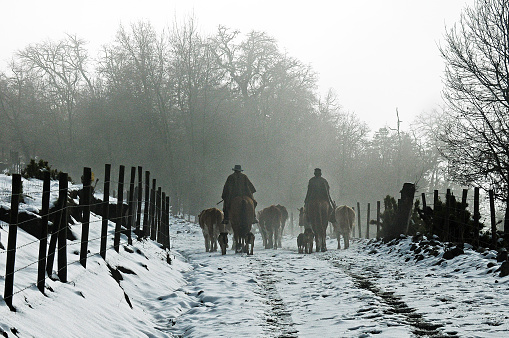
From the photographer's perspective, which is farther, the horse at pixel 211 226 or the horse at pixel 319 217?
the horse at pixel 211 226

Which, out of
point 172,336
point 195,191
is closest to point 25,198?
point 172,336

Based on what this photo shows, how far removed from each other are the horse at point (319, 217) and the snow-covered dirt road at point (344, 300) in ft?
17.7

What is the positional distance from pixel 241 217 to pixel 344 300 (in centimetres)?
937

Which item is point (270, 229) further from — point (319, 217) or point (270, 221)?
point (319, 217)

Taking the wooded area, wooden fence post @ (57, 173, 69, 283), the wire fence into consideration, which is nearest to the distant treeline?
the wooded area

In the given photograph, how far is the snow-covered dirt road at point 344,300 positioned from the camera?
253 inches

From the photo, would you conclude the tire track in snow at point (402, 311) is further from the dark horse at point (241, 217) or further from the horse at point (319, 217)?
the horse at point (319, 217)

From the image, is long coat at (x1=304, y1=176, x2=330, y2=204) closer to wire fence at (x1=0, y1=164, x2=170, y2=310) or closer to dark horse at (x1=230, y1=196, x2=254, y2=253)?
dark horse at (x1=230, y1=196, x2=254, y2=253)

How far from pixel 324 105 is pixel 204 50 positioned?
42.2ft

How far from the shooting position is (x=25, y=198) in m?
11.0

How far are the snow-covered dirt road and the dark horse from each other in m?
4.18

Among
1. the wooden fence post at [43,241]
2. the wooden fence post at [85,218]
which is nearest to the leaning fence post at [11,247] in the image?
the wooden fence post at [43,241]

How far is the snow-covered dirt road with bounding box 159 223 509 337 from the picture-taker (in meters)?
6.41

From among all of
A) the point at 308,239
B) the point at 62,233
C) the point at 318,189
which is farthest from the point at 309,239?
the point at 62,233
